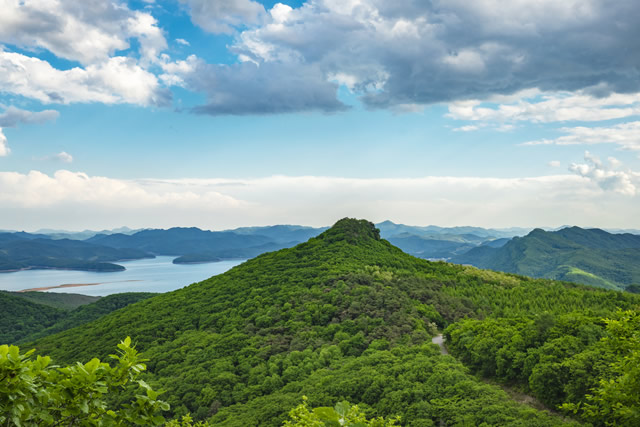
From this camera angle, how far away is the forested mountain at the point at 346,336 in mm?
18516

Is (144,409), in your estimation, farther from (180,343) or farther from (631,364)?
(180,343)

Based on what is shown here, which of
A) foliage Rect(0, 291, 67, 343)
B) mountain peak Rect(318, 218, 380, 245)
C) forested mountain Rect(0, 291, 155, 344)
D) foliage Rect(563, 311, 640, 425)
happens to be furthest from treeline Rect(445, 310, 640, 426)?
foliage Rect(0, 291, 67, 343)

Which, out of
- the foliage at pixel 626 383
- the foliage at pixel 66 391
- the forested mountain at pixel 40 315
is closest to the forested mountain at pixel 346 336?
the foliage at pixel 626 383

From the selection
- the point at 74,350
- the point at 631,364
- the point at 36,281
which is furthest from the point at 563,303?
the point at 36,281

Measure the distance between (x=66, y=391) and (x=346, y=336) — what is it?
2818 cm

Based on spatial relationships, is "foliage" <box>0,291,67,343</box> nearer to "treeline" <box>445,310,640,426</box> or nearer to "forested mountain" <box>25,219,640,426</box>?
"forested mountain" <box>25,219,640,426</box>

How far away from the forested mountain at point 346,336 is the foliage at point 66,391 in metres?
11.2

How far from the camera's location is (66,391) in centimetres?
412

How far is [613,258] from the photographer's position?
199125 millimetres

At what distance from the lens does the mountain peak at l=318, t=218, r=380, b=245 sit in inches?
2265

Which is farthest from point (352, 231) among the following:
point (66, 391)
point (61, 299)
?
point (61, 299)

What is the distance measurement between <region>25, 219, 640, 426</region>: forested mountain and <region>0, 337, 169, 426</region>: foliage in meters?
11.2

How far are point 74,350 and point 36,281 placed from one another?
186 m

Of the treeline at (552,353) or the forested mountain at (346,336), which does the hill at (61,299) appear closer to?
the forested mountain at (346,336)
